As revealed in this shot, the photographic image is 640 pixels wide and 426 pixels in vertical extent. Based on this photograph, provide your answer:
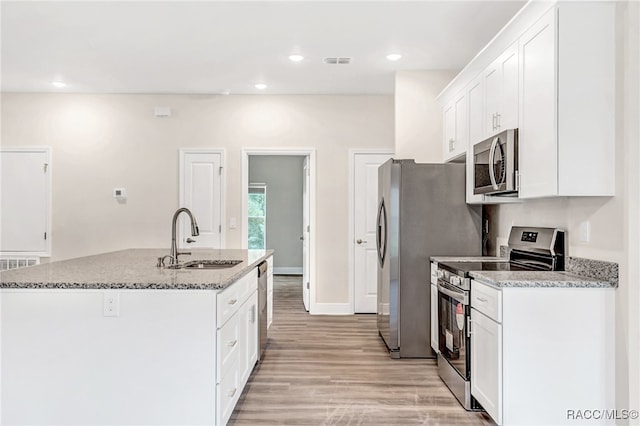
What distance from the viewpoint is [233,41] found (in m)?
3.84

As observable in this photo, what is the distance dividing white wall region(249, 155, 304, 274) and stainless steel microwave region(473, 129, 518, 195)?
242 inches

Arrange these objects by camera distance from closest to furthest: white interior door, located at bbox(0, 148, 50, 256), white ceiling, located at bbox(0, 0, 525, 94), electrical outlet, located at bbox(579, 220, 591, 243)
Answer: electrical outlet, located at bbox(579, 220, 591, 243)
white ceiling, located at bbox(0, 0, 525, 94)
white interior door, located at bbox(0, 148, 50, 256)

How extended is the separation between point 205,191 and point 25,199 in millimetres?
2294

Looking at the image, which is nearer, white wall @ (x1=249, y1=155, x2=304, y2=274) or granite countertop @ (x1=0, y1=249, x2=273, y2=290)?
granite countertop @ (x1=0, y1=249, x2=273, y2=290)

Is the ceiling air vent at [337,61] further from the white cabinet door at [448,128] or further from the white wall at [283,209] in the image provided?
the white wall at [283,209]

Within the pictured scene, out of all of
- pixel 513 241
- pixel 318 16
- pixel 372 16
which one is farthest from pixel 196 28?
pixel 513 241

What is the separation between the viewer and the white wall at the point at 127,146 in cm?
552

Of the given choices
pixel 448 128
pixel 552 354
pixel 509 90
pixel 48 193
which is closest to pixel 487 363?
pixel 552 354

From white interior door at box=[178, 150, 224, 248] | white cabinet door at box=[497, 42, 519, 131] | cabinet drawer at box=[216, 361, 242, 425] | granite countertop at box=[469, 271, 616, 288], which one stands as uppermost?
white cabinet door at box=[497, 42, 519, 131]

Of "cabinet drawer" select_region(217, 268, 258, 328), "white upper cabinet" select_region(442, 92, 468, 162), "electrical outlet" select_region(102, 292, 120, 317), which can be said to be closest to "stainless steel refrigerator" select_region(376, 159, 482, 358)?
"white upper cabinet" select_region(442, 92, 468, 162)

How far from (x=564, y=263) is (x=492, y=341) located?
0.74 m

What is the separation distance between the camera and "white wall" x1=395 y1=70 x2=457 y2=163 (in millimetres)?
4555

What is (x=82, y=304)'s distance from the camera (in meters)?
2.15

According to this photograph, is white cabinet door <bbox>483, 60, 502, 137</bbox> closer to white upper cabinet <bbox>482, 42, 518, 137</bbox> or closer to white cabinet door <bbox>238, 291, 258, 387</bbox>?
white upper cabinet <bbox>482, 42, 518, 137</bbox>
